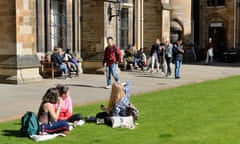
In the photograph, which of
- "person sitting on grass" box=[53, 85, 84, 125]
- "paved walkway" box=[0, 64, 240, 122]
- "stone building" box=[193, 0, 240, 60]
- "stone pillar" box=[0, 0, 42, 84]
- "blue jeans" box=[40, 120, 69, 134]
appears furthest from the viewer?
"stone building" box=[193, 0, 240, 60]

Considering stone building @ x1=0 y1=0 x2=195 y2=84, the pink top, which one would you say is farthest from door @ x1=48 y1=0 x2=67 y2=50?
the pink top

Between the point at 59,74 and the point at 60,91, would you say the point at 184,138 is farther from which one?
the point at 59,74

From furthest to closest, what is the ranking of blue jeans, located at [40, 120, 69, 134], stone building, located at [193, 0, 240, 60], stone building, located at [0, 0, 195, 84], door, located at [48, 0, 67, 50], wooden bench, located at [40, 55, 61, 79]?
stone building, located at [193, 0, 240, 60], door, located at [48, 0, 67, 50], wooden bench, located at [40, 55, 61, 79], stone building, located at [0, 0, 195, 84], blue jeans, located at [40, 120, 69, 134]

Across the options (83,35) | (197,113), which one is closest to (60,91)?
(197,113)

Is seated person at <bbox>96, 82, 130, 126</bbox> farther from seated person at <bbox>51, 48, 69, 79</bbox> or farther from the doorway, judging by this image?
the doorway

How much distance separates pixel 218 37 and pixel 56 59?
88.3 feet

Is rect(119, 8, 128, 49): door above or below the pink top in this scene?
above

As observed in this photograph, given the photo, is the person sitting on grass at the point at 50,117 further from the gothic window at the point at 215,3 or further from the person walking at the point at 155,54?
the gothic window at the point at 215,3

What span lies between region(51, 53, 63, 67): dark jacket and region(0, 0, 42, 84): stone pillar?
2.50 metres

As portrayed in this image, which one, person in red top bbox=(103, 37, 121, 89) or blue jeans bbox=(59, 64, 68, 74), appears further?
blue jeans bbox=(59, 64, 68, 74)

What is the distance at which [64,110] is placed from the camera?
27.2 feet

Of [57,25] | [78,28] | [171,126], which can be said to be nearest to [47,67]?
[57,25]

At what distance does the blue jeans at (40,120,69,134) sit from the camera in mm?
7547

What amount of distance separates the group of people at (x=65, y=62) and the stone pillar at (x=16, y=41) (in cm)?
255
